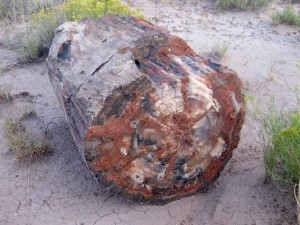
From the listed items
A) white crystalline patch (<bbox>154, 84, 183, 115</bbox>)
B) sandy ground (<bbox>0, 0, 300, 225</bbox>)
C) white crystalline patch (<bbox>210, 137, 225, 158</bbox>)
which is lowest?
sandy ground (<bbox>0, 0, 300, 225</bbox>)

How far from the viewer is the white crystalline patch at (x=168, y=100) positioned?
2.38 metres

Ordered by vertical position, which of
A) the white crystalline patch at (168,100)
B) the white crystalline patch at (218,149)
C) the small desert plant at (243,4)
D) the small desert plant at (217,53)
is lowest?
the small desert plant at (217,53)

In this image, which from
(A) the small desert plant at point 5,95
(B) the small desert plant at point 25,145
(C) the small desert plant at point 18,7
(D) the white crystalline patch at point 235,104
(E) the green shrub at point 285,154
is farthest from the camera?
(C) the small desert plant at point 18,7

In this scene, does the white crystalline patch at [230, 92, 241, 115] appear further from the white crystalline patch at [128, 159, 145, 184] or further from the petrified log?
the white crystalline patch at [128, 159, 145, 184]

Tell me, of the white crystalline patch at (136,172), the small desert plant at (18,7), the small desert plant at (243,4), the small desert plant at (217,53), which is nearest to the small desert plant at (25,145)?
the white crystalline patch at (136,172)

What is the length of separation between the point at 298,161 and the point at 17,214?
2.11 m

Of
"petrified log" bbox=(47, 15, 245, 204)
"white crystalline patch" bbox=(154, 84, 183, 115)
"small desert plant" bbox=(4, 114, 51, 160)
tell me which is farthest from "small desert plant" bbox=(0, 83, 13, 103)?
"white crystalline patch" bbox=(154, 84, 183, 115)

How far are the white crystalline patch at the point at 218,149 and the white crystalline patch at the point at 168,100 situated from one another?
18.8 inches

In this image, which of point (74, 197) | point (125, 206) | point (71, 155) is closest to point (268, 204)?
point (125, 206)

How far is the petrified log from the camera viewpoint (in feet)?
7.65

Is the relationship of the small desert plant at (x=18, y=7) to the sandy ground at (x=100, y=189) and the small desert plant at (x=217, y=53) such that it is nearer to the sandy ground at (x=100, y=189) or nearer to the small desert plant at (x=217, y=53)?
the sandy ground at (x=100, y=189)

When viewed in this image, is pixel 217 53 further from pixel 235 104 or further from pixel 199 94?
pixel 199 94

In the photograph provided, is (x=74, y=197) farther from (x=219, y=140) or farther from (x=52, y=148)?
(x=219, y=140)

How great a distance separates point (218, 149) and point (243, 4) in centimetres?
456
